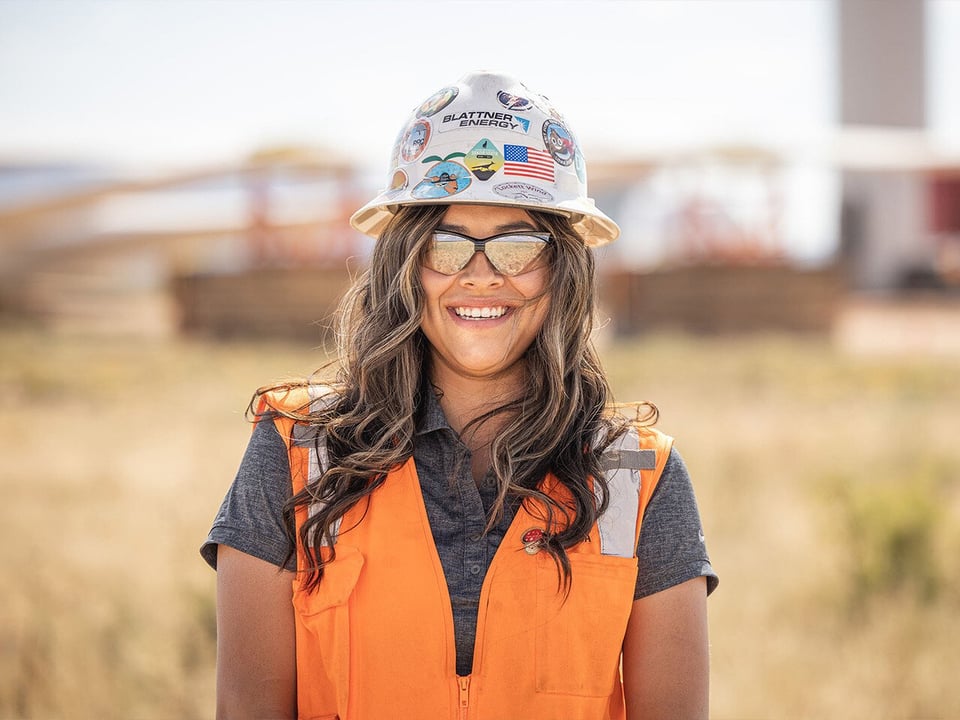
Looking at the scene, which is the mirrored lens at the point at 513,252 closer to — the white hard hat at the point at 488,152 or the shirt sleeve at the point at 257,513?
the white hard hat at the point at 488,152

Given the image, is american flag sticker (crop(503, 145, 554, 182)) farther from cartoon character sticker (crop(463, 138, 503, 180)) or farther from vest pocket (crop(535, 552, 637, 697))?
vest pocket (crop(535, 552, 637, 697))

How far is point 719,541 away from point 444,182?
4.33 metres

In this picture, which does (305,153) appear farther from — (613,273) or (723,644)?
(723,644)

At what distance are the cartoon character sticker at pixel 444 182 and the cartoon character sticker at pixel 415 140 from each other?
0.23ft

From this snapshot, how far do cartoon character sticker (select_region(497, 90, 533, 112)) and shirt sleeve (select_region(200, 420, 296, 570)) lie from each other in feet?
2.84

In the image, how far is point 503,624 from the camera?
6.08ft

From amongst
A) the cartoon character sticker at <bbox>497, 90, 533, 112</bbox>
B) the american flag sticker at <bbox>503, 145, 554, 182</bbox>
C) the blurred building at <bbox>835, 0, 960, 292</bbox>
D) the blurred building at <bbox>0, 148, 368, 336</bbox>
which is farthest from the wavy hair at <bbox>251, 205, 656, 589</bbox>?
the blurred building at <bbox>835, 0, 960, 292</bbox>

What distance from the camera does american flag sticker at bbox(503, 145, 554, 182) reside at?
2.00 meters

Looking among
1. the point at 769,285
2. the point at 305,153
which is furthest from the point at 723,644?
the point at 305,153

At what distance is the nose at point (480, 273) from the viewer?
6.72 ft

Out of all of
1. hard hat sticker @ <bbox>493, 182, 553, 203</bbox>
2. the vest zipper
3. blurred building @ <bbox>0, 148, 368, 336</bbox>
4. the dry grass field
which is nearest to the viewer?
the vest zipper

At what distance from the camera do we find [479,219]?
207cm

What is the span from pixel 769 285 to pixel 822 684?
12838mm

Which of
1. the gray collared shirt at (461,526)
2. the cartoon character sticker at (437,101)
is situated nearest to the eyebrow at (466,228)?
the cartoon character sticker at (437,101)
